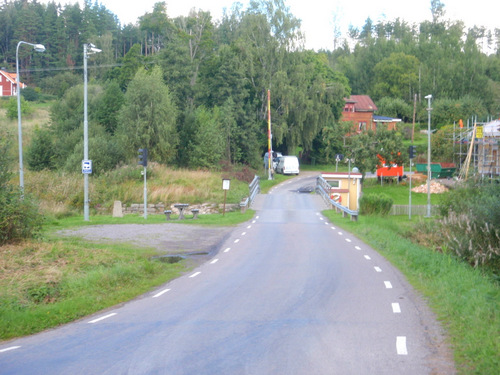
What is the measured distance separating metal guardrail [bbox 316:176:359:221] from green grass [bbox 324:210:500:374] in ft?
33.4

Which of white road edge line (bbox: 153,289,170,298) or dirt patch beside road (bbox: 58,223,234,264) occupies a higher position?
white road edge line (bbox: 153,289,170,298)

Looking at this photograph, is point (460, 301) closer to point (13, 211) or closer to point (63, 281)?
point (63, 281)

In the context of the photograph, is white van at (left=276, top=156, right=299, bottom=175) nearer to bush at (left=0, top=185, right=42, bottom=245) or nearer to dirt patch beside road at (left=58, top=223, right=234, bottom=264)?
dirt patch beside road at (left=58, top=223, right=234, bottom=264)

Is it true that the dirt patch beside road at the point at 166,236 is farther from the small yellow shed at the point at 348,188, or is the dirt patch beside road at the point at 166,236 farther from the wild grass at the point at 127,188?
the small yellow shed at the point at 348,188

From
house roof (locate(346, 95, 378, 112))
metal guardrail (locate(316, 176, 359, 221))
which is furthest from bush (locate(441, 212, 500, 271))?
house roof (locate(346, 95, 378, 112))

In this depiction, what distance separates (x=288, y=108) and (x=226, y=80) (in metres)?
7.62

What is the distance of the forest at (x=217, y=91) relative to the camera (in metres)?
51.5

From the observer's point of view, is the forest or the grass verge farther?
the forest

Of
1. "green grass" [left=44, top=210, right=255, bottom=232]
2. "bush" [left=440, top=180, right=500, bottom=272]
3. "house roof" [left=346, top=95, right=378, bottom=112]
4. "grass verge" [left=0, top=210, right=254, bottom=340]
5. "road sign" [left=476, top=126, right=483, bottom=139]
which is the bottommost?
"green grass" [left=44, top=210, right=255, bottom=232]

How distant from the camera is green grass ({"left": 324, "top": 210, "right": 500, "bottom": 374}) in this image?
7.16 m

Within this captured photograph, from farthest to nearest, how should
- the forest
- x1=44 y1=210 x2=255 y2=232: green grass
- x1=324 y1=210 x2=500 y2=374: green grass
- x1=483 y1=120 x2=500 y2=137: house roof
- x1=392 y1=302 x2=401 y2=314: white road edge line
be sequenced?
1. the forest
2. x1=483 y1=120 x2=500 y2=137: house roof
3. x1=44 y1=210 x2=255 y2=232: green grass
4. x1=392 y1=302 x2=401 y2=314: white road edge line
5. x1=324 y1=210 x2=500 y2=374: green grass

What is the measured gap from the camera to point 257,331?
8742mm

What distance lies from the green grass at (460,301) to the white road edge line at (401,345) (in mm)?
680

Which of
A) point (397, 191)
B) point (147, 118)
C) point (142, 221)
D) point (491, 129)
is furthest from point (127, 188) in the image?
point (491, 129)
